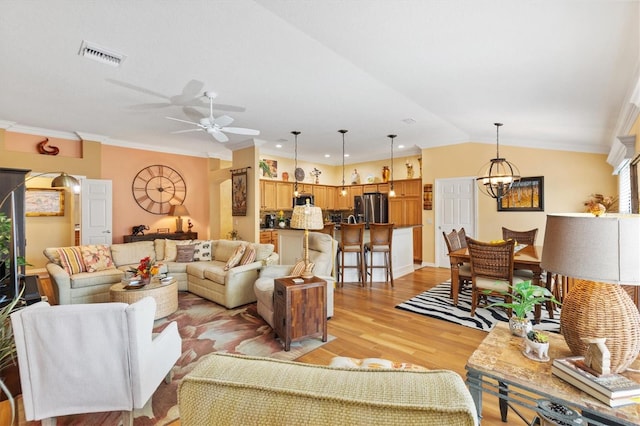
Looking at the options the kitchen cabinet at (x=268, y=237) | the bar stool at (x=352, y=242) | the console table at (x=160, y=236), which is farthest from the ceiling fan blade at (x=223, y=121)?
the console table at (x=160, y=236)

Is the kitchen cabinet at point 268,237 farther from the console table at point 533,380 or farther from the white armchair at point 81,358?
the console table at point 533,380

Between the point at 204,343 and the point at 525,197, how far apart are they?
6.06 meters

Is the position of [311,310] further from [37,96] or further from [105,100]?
[37,96]

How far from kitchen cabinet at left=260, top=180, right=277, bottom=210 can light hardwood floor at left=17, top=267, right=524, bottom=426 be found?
3734 millimetres

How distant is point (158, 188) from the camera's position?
700 centimetres

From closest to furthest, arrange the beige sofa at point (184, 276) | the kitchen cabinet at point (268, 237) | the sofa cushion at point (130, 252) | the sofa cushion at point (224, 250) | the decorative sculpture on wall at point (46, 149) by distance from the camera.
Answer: the beige sofa at point (184, 276) < the sofa cushion at point (130, 252) < the sofa cushion at point (224, 250) < the decorative sculpture on wall at point (46, 149) < the kitchen cabinet at point (268, 237)

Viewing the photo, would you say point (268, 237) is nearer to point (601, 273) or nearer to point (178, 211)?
point (178, 211)

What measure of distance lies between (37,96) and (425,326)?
5.67 m

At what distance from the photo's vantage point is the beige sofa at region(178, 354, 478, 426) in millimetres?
641

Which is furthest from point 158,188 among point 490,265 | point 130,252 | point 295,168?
point 490,265

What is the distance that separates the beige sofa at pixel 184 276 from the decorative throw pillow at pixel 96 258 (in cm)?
8

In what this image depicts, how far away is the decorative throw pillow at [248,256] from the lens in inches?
174

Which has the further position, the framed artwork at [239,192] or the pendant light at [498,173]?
the framed artwork at [239,192]

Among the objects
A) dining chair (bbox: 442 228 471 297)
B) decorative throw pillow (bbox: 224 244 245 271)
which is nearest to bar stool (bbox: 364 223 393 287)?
dining chair (bbox: 442 228 471 297)
